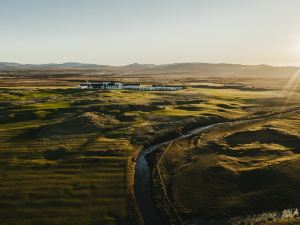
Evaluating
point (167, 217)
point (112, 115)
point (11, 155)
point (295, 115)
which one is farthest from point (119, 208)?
point (295, 115)

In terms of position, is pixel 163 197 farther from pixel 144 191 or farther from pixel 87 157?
pixel 87 157

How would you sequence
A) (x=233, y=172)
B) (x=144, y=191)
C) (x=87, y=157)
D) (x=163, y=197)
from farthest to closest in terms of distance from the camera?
(x=87, y=157), (x=233, y=172), (x=144, y=191), (x=163, y=197)

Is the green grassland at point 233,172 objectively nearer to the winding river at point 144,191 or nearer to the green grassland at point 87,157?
the green grassland at point 87,157

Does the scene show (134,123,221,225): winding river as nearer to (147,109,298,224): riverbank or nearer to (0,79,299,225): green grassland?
(147,109,298,224): riverbank

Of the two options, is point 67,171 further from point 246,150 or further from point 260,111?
point 260,111

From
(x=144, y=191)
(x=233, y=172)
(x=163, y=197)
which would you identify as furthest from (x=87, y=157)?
(x=233, y=172)

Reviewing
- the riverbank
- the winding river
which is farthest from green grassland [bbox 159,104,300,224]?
the winding river
